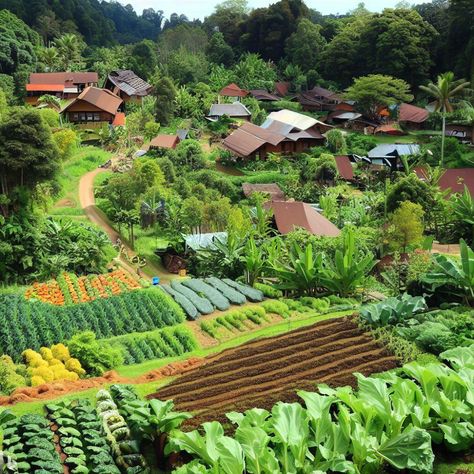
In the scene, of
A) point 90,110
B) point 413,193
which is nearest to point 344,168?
point 413,193

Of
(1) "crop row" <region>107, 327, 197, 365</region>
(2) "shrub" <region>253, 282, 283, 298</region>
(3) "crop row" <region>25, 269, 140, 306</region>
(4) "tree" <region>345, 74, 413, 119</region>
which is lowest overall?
(3) "crop row" <region>25, 269, 140, 306</region>

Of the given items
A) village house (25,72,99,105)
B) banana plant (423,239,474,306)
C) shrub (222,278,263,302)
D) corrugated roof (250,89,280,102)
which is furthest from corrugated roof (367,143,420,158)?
village house (25,72,99,105)

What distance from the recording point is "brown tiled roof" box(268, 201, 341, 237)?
29688mm

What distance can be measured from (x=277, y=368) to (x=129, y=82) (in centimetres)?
5154

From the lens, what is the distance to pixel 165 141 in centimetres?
4706

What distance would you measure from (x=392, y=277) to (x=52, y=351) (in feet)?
35.9

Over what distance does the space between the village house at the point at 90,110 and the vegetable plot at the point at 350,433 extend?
42.2 m

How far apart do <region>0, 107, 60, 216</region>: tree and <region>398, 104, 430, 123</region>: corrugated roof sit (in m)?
36.0

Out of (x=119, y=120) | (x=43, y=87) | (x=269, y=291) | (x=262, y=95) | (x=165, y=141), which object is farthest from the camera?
(x=262, y=95)

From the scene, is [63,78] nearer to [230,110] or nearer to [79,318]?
[230,110]

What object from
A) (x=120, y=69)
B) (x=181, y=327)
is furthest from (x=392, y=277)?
(x=120, y=69)

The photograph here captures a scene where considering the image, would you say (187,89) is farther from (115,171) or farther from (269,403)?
(269,403)

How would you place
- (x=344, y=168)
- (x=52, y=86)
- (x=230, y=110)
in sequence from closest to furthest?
(x=344, y=168), (x=52, y=86), (x=230, y=110)

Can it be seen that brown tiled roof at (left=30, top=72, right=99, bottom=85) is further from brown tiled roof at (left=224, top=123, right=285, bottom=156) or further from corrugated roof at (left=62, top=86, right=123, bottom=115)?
brown tiled roof at (left=224, top=123, right=285, bottom=156)
